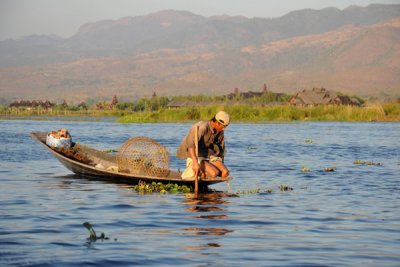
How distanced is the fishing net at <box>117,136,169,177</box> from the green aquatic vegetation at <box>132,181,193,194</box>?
2.80ft

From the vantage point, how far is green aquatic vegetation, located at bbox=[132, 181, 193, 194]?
1750cm

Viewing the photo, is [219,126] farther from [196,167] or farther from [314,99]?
[314,99]

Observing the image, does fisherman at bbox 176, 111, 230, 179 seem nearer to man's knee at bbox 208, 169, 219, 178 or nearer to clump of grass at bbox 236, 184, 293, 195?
man's knee at bbox 208, 169, 219, 178

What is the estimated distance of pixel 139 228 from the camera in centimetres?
1298

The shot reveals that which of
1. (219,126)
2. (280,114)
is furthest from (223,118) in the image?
(280,114)

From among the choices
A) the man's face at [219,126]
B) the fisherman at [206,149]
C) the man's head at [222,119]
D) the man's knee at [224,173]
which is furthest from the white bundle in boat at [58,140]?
the man's head at [222,119]

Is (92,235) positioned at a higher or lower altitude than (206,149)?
lower

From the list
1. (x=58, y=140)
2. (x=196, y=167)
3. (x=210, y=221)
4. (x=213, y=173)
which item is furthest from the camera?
(x=58, y=140)

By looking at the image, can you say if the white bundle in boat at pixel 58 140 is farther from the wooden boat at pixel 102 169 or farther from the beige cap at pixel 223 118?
the beige cap at pixel 223 118

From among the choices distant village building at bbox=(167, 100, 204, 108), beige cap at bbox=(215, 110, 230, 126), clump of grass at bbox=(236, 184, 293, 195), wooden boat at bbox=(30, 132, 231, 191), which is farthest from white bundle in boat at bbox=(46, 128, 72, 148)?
distant village building at bbox=(167, 100, 204, 108)

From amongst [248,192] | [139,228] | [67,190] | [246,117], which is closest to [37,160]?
[67,190]

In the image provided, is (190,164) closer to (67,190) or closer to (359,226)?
(67,190)

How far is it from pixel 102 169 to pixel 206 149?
3559mm

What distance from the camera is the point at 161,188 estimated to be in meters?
17.7
